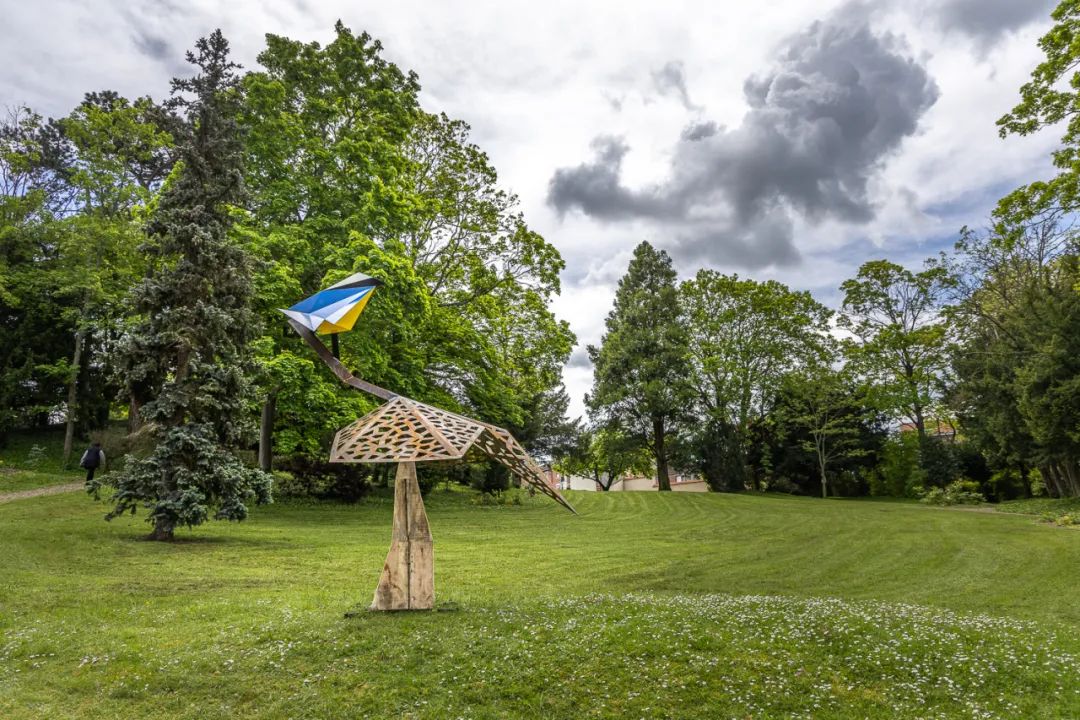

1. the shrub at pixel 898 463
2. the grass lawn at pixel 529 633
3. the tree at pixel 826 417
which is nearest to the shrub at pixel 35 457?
the grass lawn at pixel 529 633

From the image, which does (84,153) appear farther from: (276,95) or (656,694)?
(656,694)

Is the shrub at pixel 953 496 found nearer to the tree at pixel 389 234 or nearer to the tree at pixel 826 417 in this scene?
the tree at pixel 826 417

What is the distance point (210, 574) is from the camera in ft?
36.5

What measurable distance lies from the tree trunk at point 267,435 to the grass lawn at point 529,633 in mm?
7197

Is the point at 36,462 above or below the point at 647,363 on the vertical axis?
below

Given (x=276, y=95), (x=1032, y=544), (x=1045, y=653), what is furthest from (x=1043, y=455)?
(x=276, y=95)

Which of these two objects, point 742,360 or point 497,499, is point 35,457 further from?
→ point 742,360

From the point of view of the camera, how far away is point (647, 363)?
36906 mm

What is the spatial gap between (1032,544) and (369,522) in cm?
1901

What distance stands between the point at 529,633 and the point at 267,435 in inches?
699

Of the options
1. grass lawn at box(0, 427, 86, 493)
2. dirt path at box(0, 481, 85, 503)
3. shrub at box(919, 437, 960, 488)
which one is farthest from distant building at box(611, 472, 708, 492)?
dirt path at box(0, 481, 85, 503)

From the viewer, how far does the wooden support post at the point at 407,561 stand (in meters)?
8.49

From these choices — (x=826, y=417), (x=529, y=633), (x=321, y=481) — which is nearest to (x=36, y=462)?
(x=321, y=481)

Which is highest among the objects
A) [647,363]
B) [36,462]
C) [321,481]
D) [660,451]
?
[647,363]
